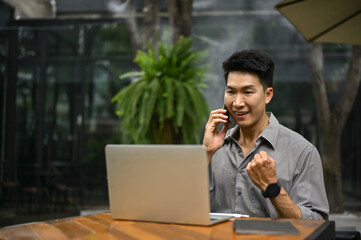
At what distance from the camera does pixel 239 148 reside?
6.28 ft

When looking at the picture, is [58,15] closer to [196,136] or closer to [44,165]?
[44,165]

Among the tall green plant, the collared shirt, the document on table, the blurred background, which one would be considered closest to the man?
the collared shirt

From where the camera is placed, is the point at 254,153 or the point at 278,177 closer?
the point at 278,177

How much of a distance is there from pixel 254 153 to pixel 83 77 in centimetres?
516

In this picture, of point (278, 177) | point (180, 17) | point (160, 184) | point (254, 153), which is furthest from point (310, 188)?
point (180, 17)

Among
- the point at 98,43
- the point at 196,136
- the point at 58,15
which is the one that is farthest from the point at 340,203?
the point at 58,15

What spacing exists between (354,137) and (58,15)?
4.68 m

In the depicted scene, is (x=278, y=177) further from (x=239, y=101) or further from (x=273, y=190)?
(x=239, y=101)

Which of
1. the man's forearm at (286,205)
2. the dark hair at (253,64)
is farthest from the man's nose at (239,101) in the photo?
the man's forearm at (286,205)

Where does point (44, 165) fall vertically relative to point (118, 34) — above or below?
below

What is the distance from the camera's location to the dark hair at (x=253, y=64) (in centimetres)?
181

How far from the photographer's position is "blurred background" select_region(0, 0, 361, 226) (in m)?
6.06

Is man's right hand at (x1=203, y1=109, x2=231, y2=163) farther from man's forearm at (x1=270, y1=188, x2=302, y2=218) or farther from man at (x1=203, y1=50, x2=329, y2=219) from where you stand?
man's forearm at (x1=270, y1=188, x2=302, y2=218)

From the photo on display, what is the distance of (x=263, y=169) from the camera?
1497mm
